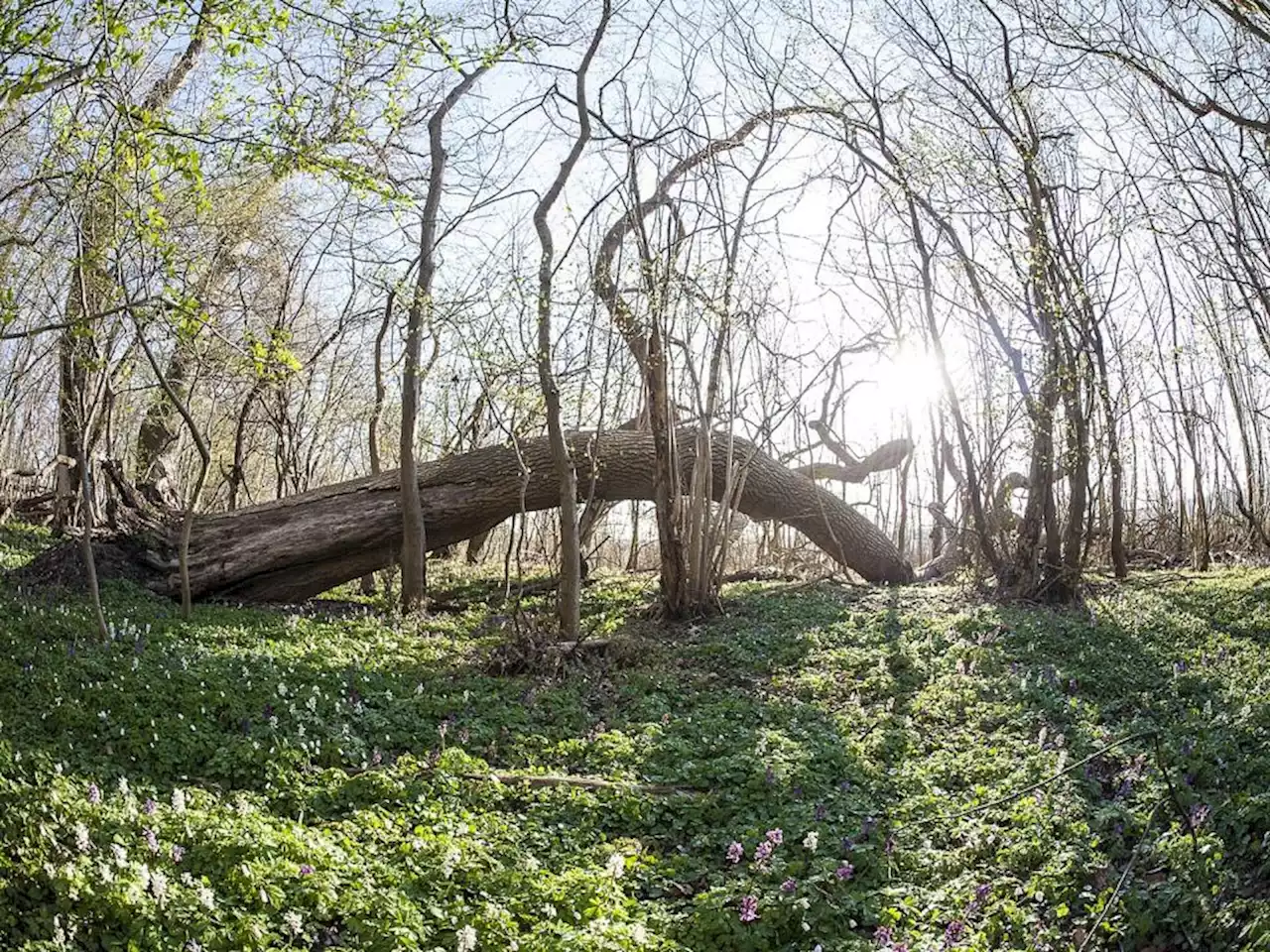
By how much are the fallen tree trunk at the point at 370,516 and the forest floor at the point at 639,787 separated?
5.08 ft

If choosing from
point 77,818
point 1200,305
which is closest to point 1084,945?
point 77,818

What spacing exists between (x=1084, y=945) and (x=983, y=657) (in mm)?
4285

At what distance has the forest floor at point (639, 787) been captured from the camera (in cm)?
358

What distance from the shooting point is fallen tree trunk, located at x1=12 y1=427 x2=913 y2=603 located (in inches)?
401

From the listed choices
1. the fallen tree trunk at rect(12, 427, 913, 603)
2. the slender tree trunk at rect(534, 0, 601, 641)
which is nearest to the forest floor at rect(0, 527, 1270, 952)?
the slender tree trunk at rect(534, 0, 601, 641)

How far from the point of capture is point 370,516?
10.8m

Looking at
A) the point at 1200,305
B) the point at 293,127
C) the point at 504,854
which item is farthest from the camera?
the point at 1200,305

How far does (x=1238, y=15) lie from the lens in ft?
16.0

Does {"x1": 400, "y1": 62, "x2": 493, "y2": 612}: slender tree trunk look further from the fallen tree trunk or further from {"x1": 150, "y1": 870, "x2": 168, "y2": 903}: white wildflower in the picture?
{"x1": 150, "y1": 870, "x2": 168, "y2": 903}: white wildflower

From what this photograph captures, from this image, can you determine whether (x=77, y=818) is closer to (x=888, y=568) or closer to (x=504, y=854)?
(x=504, y=854)

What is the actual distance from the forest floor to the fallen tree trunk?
1.55 meters

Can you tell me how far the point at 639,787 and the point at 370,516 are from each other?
253 inches

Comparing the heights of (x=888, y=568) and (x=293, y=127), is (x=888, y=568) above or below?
Answer: below

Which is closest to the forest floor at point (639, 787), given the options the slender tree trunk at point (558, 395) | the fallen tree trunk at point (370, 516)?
the slender tree trunk at point (558, 395)
